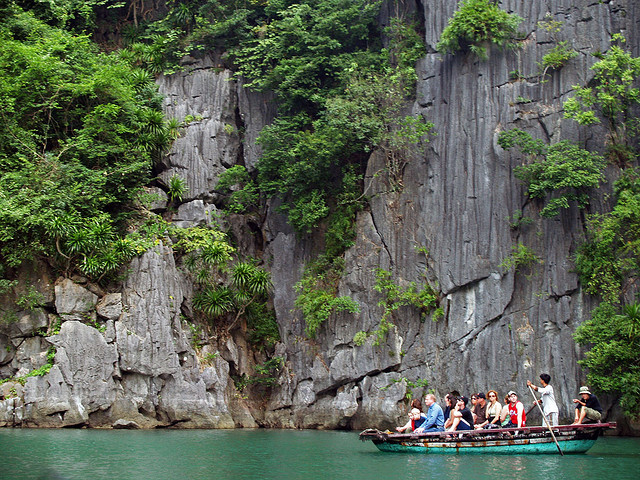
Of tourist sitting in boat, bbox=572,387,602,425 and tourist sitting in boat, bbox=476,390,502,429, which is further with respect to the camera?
tourist sitting in boat, bbox=476,390,502,429

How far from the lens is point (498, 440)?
1531cm

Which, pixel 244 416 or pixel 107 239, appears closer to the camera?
pixel 107 239

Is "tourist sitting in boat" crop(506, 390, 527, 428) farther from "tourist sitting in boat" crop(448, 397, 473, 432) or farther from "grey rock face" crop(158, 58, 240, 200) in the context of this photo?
"grey rock face" crop(158, 58, 240, 200)

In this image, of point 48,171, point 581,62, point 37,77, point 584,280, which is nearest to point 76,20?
point 37,77

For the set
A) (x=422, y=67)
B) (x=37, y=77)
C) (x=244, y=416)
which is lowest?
(x=244, y=416)

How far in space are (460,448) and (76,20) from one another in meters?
27.0

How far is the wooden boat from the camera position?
1495 cm

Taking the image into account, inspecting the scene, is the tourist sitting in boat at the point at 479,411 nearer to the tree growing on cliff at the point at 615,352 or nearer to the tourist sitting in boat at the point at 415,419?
the tourist sitting in boat at the point at 415,419

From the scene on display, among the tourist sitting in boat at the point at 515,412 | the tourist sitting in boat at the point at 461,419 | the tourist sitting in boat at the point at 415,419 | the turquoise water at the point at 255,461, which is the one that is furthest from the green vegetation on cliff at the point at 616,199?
the tourist sitting in boat at the point at 415,419

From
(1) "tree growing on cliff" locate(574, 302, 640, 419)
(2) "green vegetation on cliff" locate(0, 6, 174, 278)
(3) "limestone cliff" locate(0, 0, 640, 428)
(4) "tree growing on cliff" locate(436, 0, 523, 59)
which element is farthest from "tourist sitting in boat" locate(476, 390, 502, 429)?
(4) "tree growing on cliff" locate(436, 0, 523, 59)

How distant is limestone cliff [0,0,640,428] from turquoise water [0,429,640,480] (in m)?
3.74

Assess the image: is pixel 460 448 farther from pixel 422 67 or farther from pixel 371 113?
pixel 422 67

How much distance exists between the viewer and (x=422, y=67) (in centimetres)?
2742

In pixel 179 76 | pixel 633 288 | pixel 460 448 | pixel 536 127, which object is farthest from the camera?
pixel 179 76
